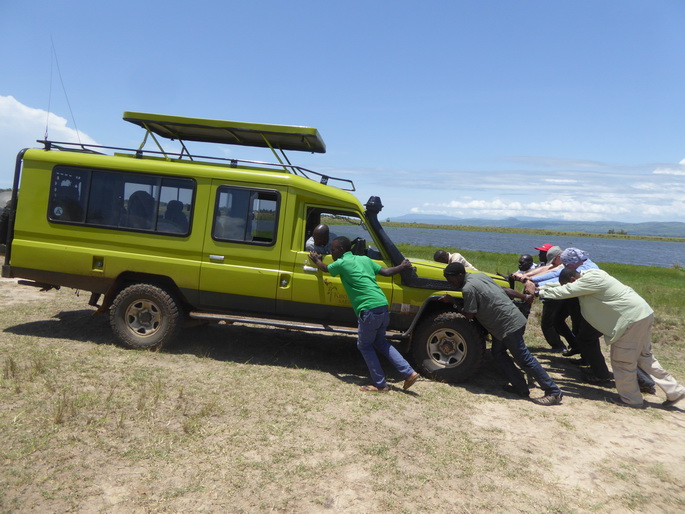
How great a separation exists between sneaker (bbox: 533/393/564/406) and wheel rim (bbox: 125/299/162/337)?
189 inches

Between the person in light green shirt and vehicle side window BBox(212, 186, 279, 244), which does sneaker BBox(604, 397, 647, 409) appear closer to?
the person in light green shirt

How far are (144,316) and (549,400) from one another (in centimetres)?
516

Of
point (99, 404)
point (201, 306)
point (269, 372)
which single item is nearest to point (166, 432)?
point (99, 404)

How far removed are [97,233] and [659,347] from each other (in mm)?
9535

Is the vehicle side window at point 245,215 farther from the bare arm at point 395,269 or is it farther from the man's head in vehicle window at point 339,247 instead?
the bare arm at point 395,269

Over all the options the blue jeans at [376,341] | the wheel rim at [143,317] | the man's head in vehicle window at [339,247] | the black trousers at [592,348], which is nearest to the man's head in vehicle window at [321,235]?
the man's head in vehicle window at [339,247]

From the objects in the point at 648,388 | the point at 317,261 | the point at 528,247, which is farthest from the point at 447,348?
the point at 528,247

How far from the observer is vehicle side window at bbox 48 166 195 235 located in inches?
250

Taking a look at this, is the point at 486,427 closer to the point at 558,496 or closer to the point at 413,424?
the point at 413,424

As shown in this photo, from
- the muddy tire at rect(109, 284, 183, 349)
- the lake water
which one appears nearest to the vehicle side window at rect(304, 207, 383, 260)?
the muddy tire at rect(109, 284, 183, 349)

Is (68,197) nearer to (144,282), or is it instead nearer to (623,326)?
(144,282)

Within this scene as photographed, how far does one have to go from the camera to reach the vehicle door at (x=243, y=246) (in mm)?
6207

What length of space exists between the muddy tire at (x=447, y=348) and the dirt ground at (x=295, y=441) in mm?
184

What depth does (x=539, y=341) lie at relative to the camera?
29.8ft
